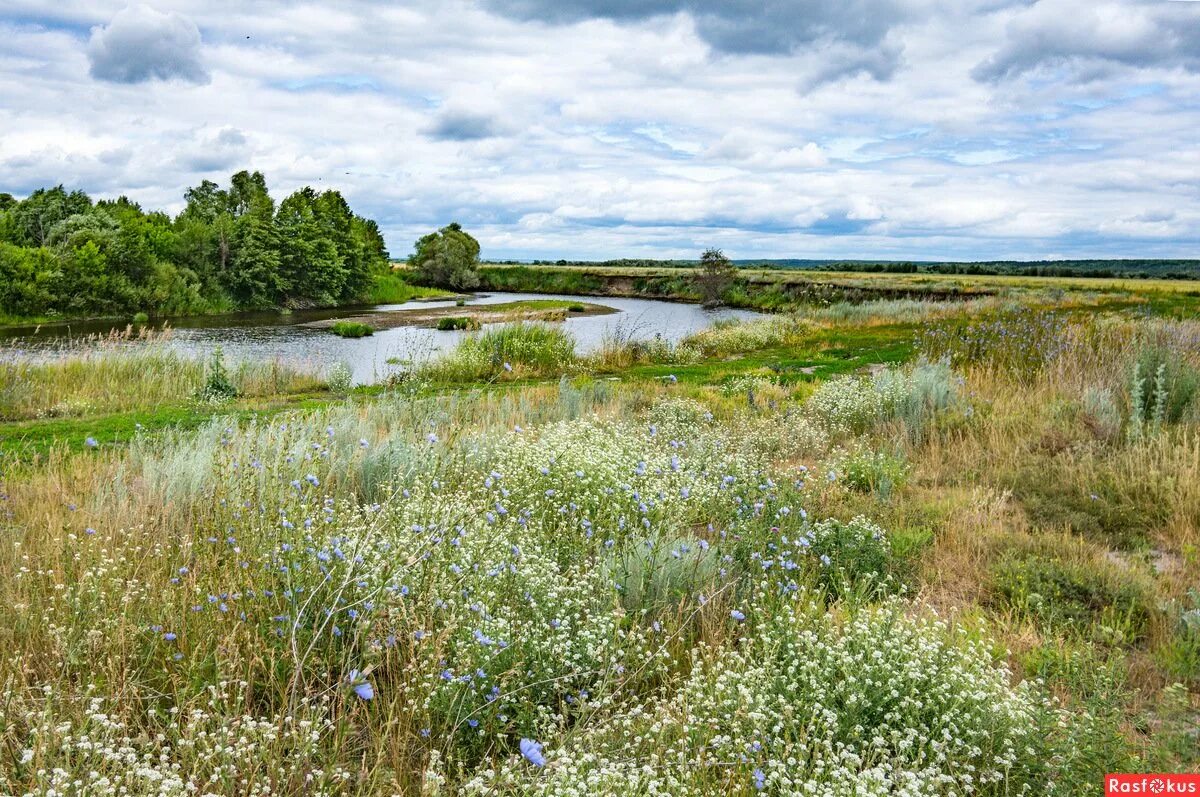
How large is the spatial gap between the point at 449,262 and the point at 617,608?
339ft

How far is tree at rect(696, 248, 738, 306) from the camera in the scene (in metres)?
65.1

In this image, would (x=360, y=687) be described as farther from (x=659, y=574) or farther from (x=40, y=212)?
(x=40, y=212)

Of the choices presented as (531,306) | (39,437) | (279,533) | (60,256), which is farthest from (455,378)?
(60,256)

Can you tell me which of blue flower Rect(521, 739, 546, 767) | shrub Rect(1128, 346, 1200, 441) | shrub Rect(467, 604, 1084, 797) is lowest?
shrub Rect(467, 604, 1084, 797)

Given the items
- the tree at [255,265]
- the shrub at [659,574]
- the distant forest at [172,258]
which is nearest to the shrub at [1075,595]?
the shrub at [659,574]

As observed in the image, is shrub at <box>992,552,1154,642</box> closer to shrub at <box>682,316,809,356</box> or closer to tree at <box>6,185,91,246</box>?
shrub at <box>682,316,809,356</box>

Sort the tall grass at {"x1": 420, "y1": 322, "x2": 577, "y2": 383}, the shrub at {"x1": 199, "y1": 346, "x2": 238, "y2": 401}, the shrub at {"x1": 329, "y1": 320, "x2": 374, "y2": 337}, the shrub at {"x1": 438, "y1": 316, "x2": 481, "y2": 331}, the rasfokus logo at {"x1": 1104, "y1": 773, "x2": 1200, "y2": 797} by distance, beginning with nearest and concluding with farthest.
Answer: the rasfokus logo at {"x1": 1104, "y1": 773, "x2": 1200, "y2": 797}
the shrub at {"x1": 199, "y1": 346, "x2": 238, "y2": 401}
the tall grass at {"x1": 420, "y1": 322, "x2": 577, "y2": 383}
the shrub at {"x1": 329, "y1": 320, "x2": 374, "y2": 337}
the shrub at {"x1": 438, "y1": 316, "x2": 481, "y2": 331}

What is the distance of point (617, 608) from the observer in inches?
135

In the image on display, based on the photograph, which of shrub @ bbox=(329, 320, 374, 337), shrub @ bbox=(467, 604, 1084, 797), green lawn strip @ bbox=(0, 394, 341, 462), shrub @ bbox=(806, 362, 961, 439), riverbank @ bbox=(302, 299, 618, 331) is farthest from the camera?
riverbank @ bbox=(302, 299, 618, 331)

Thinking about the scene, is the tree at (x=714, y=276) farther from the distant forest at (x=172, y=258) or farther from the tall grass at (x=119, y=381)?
the tall grass at (x=119, y=381)

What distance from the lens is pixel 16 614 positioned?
12.4 feet

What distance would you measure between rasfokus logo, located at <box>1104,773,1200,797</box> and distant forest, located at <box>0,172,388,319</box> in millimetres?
58742

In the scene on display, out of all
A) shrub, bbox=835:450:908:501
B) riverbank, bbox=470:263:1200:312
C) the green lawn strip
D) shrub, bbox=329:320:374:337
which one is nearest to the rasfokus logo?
shrub, bbox=835:450:908:501

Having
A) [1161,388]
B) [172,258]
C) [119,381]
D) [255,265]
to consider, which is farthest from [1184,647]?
[172,258]
